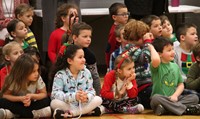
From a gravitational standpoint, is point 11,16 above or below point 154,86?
above

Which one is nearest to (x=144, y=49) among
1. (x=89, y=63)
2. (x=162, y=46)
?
(x=162, y=46)

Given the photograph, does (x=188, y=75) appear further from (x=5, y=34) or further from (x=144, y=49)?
(x=5, y=34)

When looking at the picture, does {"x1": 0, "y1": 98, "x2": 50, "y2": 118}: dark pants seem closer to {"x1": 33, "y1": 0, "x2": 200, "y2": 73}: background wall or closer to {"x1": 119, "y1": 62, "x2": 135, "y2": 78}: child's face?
{"x1": 119, "y1": 62, "x2": 135, "y2": 78}: child's face

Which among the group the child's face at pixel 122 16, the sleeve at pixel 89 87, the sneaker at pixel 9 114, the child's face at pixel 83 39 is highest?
the child's face at pixel 122 16

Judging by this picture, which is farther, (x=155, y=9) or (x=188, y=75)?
(x=155, y=9)

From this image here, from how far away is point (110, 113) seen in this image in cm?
482

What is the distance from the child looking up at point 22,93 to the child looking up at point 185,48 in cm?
170

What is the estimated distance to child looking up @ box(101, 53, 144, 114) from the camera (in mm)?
4656

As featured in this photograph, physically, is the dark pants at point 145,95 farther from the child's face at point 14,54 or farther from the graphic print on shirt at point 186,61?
the child's face at point 14,54

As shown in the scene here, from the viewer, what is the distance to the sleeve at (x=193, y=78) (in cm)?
511

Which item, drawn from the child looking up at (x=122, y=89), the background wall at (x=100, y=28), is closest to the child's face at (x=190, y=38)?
the child looking up at (x=122, y=89)

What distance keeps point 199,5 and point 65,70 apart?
4017 mm

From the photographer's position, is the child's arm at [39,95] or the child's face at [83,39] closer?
the child's arm at [39,95]

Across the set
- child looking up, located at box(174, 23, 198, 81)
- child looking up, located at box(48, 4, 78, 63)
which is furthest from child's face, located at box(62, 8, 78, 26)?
child looking up, located at box(174, 23, 198, 81)
